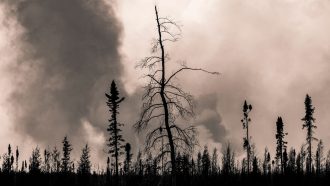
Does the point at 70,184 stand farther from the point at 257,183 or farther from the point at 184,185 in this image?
the point at 184,185

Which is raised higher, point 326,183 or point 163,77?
point 163,77

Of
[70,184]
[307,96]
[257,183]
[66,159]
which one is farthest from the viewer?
[66,159]

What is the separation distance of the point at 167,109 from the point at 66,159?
99191 millimetres

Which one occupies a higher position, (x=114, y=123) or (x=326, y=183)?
(x=114, y=123)

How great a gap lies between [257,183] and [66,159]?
7512cm

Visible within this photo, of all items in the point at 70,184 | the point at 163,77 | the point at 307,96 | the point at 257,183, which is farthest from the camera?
the point at 307,96

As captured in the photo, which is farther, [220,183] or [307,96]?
[307,96]

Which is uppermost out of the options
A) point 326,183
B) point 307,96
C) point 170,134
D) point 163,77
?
point 307,96

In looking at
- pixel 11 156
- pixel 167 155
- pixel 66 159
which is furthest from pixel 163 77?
pixel 66 159

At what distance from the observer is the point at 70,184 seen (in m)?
70.6

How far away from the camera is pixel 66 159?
121m

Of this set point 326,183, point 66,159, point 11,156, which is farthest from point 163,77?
point 66,159

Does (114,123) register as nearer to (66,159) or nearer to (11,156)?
(11,156)

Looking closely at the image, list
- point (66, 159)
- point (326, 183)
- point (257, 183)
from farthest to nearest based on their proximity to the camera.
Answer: point (66, 159) < point (257, 183) < point (326, 183)
